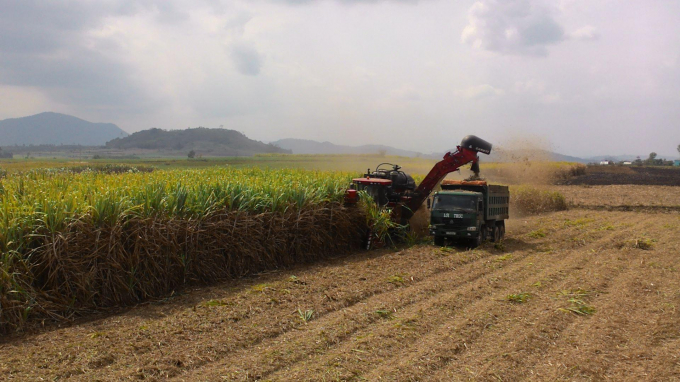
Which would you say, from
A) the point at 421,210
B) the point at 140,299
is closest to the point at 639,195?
the point at 421,210

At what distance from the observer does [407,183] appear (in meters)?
17.6

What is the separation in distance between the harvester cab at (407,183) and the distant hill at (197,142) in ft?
346

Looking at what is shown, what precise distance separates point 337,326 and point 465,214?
9.06 meters

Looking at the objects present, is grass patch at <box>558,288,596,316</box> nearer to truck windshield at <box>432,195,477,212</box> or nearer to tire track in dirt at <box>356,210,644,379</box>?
tire track in dirt at <box>356,210,644,379</box>

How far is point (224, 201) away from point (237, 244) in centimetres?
106

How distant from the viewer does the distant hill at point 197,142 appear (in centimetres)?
12494

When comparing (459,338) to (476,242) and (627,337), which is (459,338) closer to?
(627,337)

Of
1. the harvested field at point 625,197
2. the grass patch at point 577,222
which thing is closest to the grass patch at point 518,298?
the grass patch at point 577,222

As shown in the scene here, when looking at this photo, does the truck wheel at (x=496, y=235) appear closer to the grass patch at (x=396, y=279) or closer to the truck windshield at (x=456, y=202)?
the truck windshield at (x=456, y=202)

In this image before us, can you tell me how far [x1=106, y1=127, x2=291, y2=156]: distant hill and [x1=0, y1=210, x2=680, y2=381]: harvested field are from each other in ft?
369

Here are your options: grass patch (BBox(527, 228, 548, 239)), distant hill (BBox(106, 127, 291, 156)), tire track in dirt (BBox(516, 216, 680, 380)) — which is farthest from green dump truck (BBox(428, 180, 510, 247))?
distant hill (BBox(106, 127, 291, 156))

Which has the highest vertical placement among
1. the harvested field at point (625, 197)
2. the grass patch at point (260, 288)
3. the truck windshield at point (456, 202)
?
the truck windshield at point (456, 202)

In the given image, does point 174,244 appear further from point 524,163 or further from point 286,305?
point 524,163

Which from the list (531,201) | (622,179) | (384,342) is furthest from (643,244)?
(622,179)
